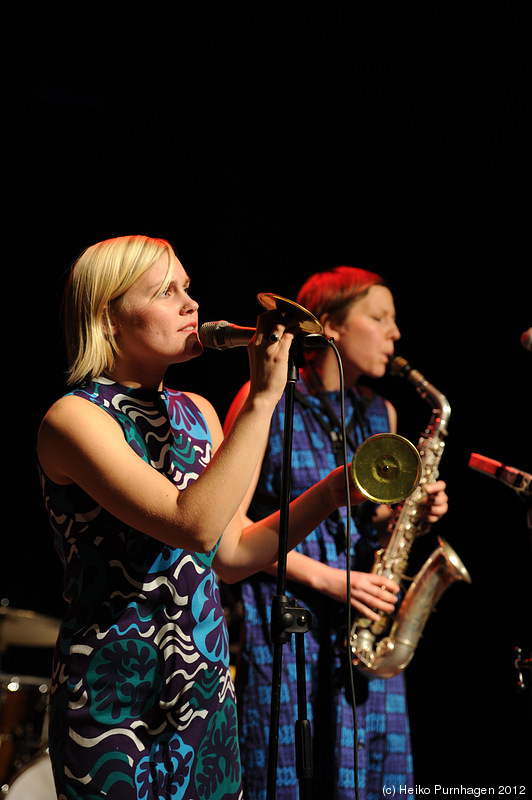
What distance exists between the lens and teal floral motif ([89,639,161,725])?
1.45m

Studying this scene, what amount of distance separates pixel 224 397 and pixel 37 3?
1957 mm

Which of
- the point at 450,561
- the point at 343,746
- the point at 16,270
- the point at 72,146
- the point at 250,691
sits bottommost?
the point at 343,746

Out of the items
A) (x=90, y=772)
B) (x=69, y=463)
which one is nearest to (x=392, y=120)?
(x=69, y=463)

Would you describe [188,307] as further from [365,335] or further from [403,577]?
[403,577]

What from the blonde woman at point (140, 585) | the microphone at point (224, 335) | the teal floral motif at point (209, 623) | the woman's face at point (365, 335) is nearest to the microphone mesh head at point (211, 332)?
the microphone at point (224, 335)

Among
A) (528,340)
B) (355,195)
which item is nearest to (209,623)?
(528,340)

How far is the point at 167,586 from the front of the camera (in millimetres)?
1571

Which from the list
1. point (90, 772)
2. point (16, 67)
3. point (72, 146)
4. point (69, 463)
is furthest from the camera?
point (72, 146)

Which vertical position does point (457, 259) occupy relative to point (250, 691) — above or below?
above

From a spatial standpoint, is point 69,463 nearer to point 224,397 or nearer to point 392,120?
point 224,397

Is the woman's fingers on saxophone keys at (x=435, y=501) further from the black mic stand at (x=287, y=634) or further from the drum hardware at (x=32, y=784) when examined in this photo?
the drum hardware at (x=32, y=784)

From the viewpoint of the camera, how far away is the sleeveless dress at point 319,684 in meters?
2.14

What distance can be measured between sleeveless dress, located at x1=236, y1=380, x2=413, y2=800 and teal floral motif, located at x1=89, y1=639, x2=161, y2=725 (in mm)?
638

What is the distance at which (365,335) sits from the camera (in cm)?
269
